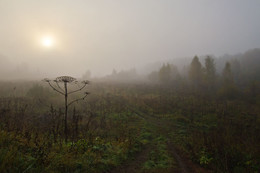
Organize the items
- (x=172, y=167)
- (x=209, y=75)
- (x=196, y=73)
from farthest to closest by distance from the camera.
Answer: (x=196, y=73) < (x=209, y=75) < (x=172, y=167)

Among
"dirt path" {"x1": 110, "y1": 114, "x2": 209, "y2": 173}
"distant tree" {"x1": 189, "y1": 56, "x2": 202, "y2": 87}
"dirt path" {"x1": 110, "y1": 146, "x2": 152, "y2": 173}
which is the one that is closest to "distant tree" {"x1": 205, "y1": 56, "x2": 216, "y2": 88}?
"distant tree" {"x1": 189, "y1": 56, "x2": 202, "y2": 87}

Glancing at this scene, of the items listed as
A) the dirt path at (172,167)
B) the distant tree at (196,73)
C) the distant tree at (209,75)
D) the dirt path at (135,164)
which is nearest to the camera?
the dirt path at (135,164)

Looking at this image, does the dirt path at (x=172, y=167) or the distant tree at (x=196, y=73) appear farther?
the distant tree at (x=196, y=73)

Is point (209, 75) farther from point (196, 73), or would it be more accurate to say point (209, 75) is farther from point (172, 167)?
point (172, 167)

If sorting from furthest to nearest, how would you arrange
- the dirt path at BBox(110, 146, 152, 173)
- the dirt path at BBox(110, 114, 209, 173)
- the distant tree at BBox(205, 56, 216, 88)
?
the distant tree at BBox(205, 56, 216, 88) → the dirt path at BBox(110, 114, 209, 173) → the dirt path at BBox(110, 146, 152, 173)

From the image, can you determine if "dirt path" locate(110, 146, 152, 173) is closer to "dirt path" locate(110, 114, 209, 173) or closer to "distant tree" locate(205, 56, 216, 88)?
"dirt path" locate(110, 114, 209, 173)

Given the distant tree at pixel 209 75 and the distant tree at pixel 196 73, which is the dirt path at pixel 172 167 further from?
the distant tree at pixel 196 73

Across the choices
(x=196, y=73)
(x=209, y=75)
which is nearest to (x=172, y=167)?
(x=209, y=75)

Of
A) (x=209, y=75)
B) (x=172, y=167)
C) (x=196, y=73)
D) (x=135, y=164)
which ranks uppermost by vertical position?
(x=196, y=73)

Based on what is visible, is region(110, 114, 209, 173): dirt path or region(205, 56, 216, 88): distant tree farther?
region(205, 56, 216, 88): distant tree

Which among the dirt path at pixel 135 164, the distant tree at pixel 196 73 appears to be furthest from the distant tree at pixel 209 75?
the dirt path at pixel 135 164

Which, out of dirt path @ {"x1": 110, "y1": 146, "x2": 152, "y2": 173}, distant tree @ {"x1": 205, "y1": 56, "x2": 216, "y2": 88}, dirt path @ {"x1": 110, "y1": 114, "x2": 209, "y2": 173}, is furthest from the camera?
distant tree @ {"x1": 205, "y1": 56, "x2": 216, "y2": 88}

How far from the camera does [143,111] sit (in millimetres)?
16781

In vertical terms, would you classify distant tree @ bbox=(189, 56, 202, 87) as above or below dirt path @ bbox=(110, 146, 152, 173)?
above
